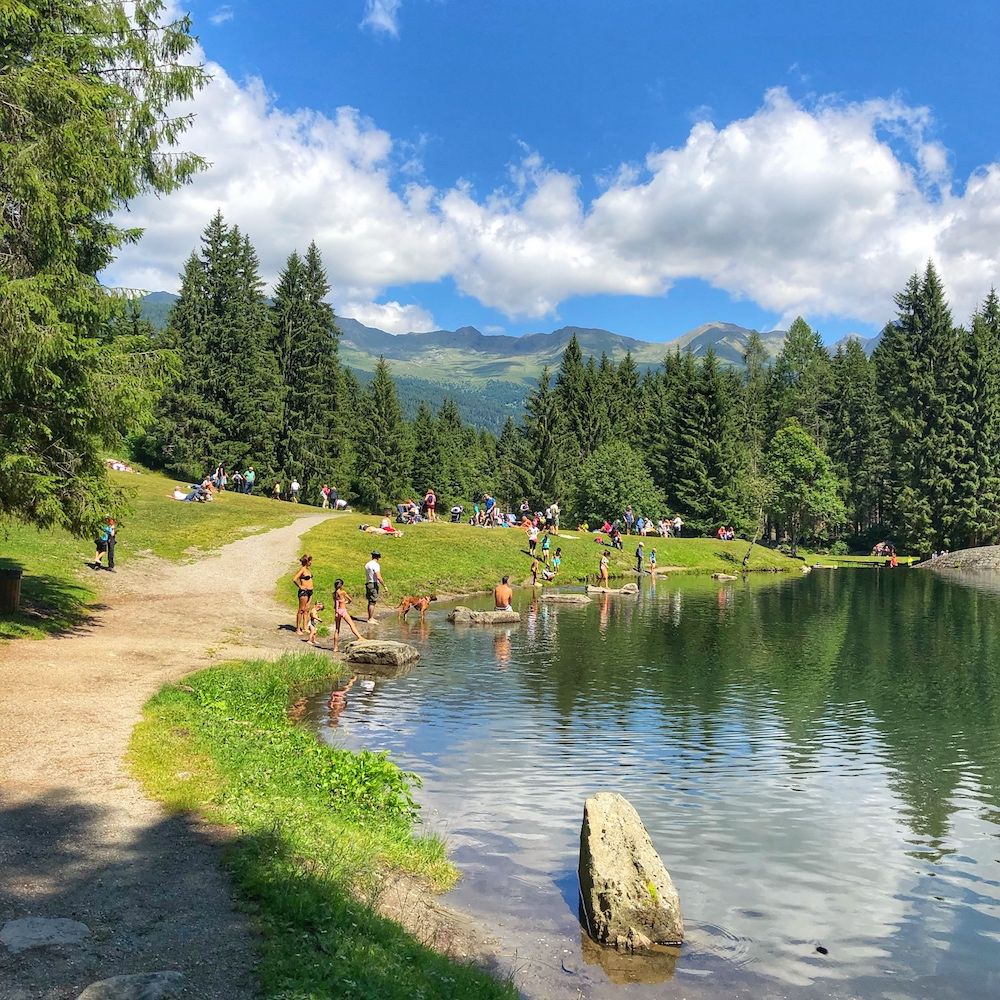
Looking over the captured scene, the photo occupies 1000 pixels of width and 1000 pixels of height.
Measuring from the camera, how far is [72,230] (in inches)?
731

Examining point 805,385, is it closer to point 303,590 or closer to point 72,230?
point 303,590

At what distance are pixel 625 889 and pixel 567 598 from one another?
3190cm

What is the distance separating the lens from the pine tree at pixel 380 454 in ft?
268

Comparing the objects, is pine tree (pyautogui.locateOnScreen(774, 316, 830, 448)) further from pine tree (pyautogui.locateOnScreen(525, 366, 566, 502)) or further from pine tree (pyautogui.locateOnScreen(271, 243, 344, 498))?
pine tree (pyautogui.locateOnScreen(271, 243, 344, 498))

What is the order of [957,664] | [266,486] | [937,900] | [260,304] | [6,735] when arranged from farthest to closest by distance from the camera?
[260,304]
[266,486]
[957,664]
[6,735]
[937,900]

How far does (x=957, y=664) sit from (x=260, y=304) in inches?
2624

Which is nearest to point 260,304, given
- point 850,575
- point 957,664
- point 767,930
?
point 850,575

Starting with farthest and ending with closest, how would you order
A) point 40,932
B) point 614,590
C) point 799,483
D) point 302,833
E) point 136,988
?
point 799,483
point 614,590
point 302,833
point 40,932
point 136,988

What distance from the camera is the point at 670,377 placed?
97500 millimetres

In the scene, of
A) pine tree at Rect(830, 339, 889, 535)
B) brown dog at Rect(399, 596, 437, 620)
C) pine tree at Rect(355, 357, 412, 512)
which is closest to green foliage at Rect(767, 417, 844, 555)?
pine tree at Rect(830, 339, 889, 535)

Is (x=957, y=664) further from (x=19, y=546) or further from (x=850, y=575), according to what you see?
(x=850, y=575)

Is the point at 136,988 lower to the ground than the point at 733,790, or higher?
higher

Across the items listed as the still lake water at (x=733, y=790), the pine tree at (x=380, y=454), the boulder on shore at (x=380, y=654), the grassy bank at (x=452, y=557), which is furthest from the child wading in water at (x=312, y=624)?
the pine tree at (x=380, y=454)

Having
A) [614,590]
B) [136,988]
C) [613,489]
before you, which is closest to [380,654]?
[136,988]
